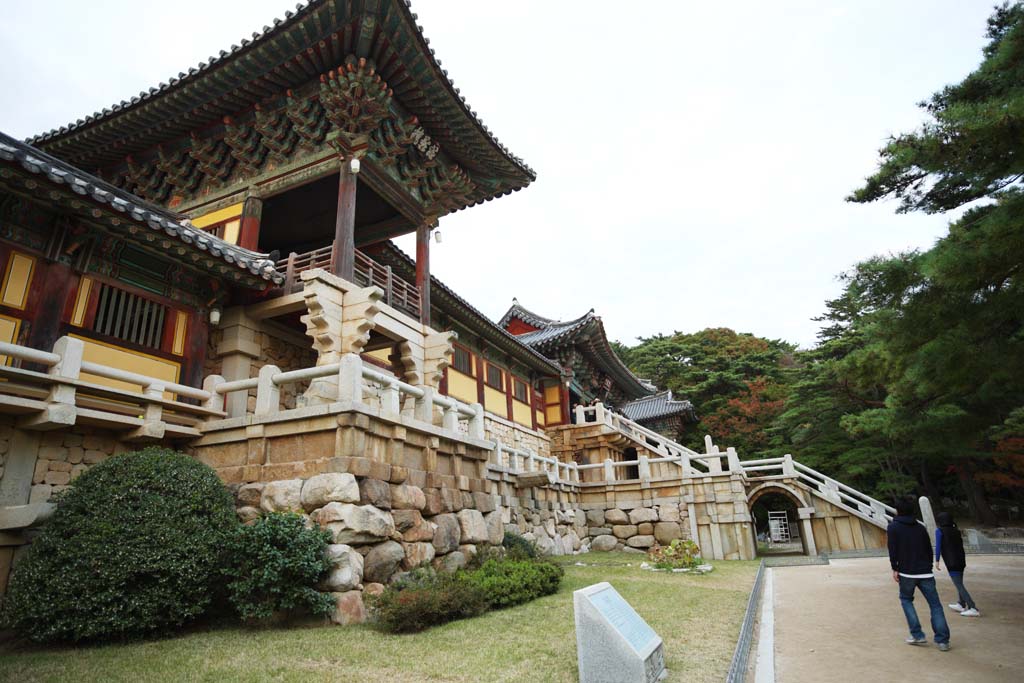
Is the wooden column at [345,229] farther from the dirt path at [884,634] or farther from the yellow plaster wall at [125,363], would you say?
the dirt path at [884,634]

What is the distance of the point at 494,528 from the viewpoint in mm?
10734

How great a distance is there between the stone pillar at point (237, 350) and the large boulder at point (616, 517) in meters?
12.7

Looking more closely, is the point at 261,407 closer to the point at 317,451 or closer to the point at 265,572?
the point at 317,451

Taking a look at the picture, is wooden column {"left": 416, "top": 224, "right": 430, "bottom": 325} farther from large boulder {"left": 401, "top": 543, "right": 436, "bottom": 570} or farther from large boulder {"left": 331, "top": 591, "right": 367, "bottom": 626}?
large boulder {"left": 331, "top": 591, "right": 367, "bottom": 626}

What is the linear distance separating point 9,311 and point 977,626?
13.6 m

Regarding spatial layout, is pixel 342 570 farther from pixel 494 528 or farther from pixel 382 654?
pixel 494 528

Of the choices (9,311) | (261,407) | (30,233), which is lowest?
(261,407)

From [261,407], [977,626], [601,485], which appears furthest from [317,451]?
[601,485]

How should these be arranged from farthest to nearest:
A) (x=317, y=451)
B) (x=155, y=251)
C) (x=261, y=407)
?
(x=155, y=251) → (x=261, y=407) → (x=317, y=451)

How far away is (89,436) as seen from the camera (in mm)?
8242

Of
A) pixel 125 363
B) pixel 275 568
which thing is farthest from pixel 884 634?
pixel 125 363

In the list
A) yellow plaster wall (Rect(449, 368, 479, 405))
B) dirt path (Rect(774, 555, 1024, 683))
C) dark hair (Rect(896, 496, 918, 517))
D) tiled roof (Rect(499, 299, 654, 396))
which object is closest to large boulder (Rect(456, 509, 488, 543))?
dirt path (Rect(774, 555, 1024, 683))

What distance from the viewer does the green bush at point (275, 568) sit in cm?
692

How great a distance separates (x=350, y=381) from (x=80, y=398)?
388 centimetres
